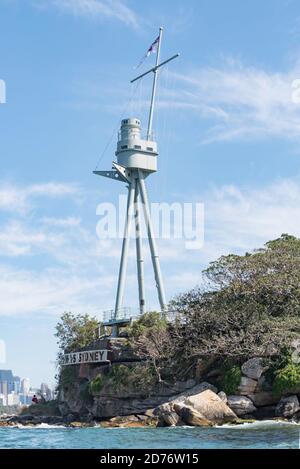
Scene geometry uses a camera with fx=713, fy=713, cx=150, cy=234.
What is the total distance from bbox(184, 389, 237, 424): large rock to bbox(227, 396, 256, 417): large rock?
163cm

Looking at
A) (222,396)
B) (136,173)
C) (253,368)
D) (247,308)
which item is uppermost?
(136,173)

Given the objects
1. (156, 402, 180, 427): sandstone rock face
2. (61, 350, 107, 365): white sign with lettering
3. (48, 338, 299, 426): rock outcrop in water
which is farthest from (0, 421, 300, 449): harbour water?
(61, 350, 107, 365): white sign with lettering

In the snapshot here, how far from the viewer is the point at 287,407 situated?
3709 centimetres

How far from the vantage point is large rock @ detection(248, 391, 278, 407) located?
129 feet

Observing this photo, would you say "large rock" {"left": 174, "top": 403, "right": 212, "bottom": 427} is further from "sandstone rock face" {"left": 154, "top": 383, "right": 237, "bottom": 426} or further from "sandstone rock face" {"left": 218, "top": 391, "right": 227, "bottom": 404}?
"sandstone rock face" {"left": 218, "top": 391, "right": 227, "bottom": 404}

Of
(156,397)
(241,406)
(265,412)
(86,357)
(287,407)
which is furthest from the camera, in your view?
(86,357)

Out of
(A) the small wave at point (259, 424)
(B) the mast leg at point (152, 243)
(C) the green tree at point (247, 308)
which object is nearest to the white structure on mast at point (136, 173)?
(B) the mast leg at point (152, 243)

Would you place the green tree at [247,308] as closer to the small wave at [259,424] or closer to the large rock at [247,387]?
the large rock at [247,387]

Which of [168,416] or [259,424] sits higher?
[168,416]

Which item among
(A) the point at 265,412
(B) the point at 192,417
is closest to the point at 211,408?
(B) the point at 192,417

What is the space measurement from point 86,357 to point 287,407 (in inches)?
822

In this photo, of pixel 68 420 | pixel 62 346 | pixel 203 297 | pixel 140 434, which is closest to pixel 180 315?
pixel 203 297

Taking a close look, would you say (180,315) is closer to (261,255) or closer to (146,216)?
(261,255)

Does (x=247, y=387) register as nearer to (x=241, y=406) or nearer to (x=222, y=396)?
(x=241, y=406)
